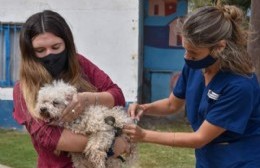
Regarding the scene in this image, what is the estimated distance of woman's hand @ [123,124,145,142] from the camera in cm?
313

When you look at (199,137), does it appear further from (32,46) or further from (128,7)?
(128,7)

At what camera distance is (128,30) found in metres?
11.4

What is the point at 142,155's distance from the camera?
366 inches

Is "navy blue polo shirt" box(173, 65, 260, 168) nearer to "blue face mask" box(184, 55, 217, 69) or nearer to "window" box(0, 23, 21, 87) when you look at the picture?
"blue face mask" box(184, 55, 217, 69)

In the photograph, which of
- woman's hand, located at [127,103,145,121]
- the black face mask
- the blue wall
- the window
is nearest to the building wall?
the window

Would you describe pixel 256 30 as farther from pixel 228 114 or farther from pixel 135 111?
pixel 228 114

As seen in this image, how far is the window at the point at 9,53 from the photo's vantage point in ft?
38.9

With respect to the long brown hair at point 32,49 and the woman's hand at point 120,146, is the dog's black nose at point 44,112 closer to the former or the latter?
the long brown hair at point 32,49

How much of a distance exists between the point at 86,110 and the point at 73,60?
0.30 metres

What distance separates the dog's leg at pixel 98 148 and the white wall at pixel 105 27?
329 inches

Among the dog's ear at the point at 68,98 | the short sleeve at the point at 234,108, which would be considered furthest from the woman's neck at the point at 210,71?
→ the dog's ear at the point at 68,98

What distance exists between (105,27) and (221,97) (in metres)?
8.48

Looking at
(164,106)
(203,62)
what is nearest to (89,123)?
(203,62)

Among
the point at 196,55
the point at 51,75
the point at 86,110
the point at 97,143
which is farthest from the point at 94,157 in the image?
the point at 196,55
